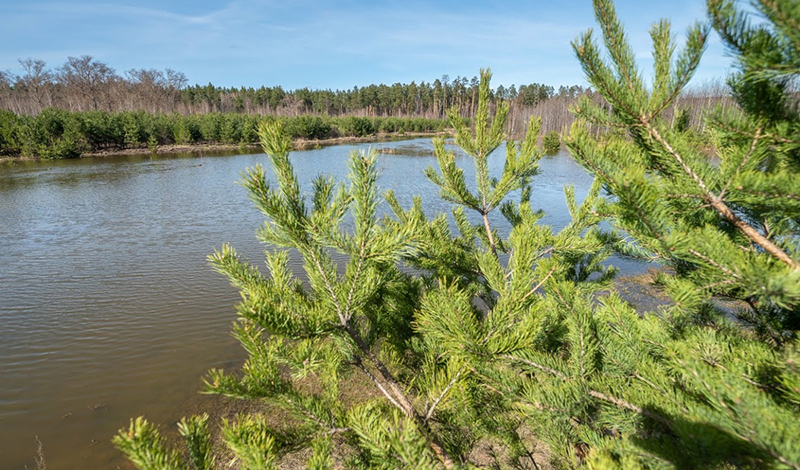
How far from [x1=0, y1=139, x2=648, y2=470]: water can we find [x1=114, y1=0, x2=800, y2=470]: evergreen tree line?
565 mm

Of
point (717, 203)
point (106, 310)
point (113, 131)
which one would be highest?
point (113, 131)

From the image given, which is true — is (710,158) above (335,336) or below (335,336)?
above

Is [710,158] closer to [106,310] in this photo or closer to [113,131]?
[106,310]

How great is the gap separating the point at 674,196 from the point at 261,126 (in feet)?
4.88

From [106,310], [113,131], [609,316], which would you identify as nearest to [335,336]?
[609,316]

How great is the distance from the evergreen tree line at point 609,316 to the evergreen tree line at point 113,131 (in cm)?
2455

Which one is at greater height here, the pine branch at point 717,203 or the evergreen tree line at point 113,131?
the evergreen tree line at point 113,131

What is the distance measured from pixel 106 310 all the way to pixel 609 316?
423 inches

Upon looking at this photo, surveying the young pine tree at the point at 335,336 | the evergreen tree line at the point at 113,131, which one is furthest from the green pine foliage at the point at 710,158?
the evergreen tree line at the point at 113,131

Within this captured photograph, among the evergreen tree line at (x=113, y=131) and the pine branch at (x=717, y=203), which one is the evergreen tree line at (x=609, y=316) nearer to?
the pine branch at (x=717, y=203)

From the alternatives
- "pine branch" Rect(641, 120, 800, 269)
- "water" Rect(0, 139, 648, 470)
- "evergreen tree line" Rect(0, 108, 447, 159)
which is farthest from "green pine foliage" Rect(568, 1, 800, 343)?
"evergreen tree line" Rect(0, 108, 447, 159)

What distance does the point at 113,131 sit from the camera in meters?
37.5

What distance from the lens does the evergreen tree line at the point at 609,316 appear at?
3.26 feet

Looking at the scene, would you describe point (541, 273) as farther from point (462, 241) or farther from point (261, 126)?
point (462, 241)
